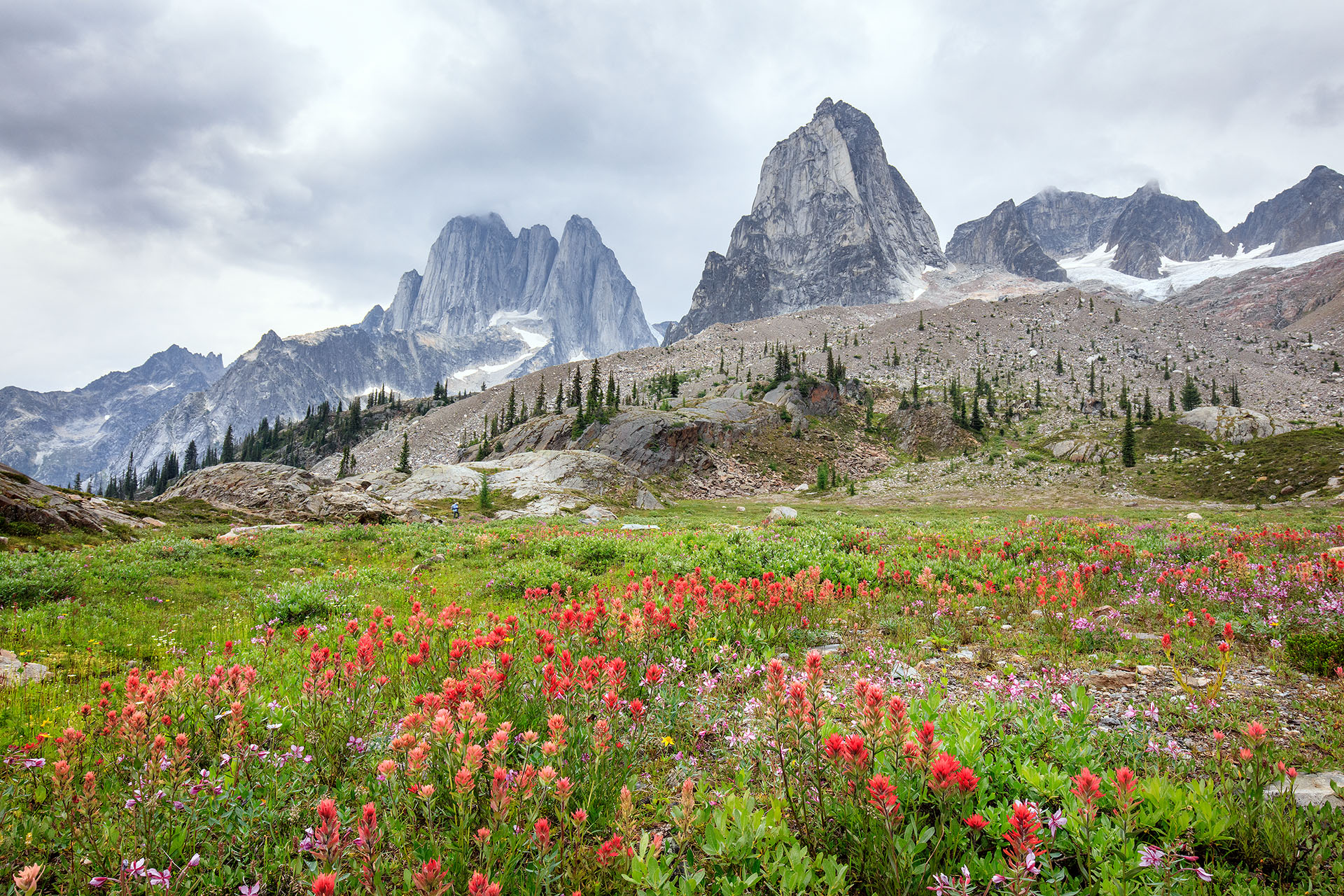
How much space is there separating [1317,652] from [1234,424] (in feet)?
237

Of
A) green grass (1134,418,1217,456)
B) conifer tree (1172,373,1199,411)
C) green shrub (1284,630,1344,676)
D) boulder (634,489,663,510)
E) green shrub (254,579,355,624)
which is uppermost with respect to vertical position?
conifer tree (1172,373,1199,411)

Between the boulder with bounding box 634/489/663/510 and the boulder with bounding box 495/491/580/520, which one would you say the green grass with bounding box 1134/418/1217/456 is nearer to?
the boulder with bounding box 634/489/663/510

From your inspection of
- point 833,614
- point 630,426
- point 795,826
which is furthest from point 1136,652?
point 630,426

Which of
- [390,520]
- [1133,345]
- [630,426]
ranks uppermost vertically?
[1133,345]

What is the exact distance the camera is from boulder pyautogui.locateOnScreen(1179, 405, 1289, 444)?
52.7 meters

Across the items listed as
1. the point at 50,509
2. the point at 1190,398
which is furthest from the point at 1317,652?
the point at 1190,398

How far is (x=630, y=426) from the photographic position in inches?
2275

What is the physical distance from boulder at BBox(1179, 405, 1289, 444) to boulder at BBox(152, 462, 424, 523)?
74.4 meters

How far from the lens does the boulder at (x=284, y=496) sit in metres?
29.5

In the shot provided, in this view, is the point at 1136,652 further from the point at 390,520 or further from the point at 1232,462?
the point at 1232,462

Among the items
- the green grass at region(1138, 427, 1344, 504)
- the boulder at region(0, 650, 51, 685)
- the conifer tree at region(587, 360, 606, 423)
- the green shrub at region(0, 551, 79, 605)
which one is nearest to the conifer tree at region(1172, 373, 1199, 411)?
the green grass at region(1138, 427, 1344, 504)

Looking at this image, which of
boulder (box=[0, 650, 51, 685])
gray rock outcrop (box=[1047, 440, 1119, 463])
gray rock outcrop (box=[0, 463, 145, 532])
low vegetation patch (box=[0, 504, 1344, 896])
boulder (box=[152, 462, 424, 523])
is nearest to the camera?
low vegetation patch (box=[0, 504, 1344, 896])

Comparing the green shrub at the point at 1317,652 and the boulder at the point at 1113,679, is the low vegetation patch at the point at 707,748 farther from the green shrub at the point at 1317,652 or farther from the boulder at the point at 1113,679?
the boulder at the point at 1113,679

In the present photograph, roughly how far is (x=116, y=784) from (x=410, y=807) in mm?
1999
